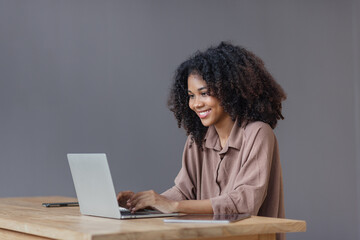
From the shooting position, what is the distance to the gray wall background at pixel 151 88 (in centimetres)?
414

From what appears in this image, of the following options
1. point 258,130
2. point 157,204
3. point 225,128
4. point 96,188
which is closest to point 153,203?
point 157,204

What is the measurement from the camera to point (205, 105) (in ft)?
→ 7.68

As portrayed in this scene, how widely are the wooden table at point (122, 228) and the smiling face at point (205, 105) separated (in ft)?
2.29

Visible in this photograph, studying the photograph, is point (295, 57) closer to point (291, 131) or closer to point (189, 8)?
point (291, 131)

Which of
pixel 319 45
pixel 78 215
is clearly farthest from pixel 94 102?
pixel 78 215

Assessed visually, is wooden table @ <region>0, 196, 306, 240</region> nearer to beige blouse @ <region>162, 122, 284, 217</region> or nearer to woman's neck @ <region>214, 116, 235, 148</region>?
beige blouse @ <region>162, 122, 284, 217</region>

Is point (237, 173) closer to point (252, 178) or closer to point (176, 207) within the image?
point (252, 178)

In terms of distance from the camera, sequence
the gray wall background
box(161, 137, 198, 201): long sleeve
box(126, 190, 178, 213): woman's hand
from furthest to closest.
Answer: the gray wall background, box(161, 137, 198, 201): long sleeve, box(126, 190, 178, 213): woman's hand

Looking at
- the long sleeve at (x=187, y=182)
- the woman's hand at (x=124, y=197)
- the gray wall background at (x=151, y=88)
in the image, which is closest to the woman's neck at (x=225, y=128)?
the long sleeve at (x=187, y=182)

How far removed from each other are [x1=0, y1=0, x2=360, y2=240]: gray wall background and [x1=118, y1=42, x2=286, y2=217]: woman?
1.90 m

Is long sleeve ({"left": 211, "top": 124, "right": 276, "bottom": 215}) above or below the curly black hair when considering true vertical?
below

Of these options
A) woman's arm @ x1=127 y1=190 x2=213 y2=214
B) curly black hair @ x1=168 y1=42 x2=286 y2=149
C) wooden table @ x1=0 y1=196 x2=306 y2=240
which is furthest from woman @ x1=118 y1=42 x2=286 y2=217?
wooden table @ x1=0 y1=196 x2=306 y2=240

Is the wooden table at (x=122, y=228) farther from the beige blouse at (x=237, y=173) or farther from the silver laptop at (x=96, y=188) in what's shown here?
the beige blouse at (x=237, y=173)

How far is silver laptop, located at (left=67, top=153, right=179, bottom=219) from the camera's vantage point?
1.68 metres
